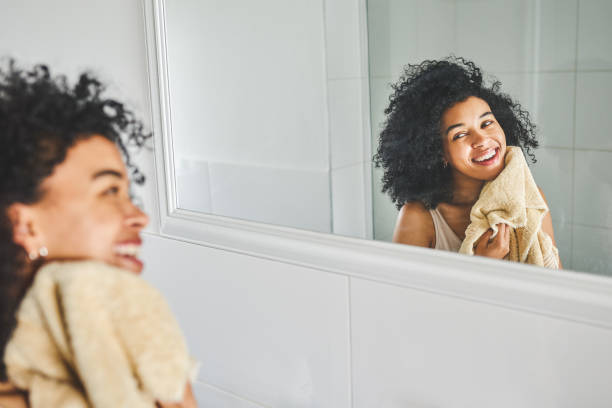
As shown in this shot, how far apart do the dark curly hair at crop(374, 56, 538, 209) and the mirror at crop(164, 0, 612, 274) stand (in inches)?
0.5

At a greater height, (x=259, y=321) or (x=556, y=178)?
(x=556, y=178)

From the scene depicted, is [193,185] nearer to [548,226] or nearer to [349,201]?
[349,201]

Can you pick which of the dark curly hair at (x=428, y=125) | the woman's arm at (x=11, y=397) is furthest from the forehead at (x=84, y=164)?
the dark curly hair at (x=428, y=125)

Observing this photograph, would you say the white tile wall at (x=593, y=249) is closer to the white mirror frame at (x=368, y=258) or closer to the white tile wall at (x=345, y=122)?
the white mirror frame at (x=368, y=258)

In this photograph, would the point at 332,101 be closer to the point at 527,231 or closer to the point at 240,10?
the point at 240,10

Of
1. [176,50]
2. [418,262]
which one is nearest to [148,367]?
[418,262]

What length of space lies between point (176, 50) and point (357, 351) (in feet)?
1.77

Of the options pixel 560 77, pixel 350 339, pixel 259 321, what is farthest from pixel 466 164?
pixel 259 321

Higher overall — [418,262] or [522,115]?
[522,115]

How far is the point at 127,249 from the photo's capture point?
408 millimetres

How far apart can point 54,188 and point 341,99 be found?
0.50 m

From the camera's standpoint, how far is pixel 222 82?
93cm

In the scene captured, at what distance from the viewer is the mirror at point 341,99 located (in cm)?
64

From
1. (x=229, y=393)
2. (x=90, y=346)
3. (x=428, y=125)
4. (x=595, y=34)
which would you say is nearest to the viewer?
(x=90, y=346)
